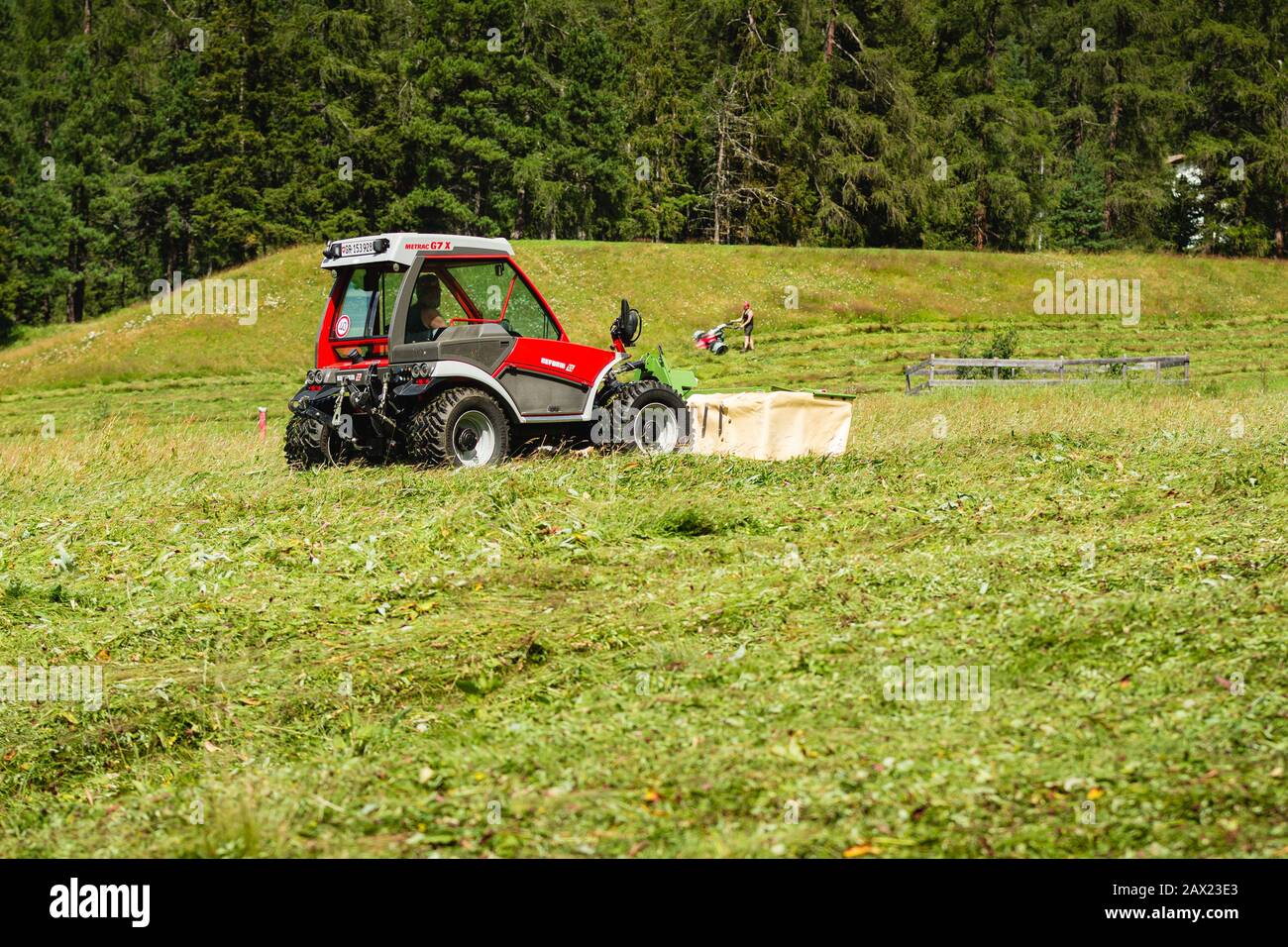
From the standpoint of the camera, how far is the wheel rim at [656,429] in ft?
46.9

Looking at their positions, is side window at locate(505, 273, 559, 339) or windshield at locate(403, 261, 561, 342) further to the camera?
side window at locate(505, 273, 559, 339)

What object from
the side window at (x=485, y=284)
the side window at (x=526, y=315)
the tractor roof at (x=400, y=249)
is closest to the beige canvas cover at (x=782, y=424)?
the side window at (x=526, y=315)

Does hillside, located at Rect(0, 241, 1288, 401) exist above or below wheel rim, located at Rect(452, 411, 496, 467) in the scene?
above

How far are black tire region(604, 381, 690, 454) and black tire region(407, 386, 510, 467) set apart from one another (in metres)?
1.33

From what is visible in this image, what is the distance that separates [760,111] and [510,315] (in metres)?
49.4

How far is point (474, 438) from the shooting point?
13219 mm

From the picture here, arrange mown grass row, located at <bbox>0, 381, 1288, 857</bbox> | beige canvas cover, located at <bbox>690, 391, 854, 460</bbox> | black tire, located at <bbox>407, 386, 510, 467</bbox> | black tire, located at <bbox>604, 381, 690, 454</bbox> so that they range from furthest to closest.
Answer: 1. black tire, located at <bbox>604, 381, 690, 454</bbox>
2. beige canvas cover, located at <bbox>690, 391, 854, 460</bbox>
3. black tire, located at <bbox>407, 386, 510, 467</bbox>
4. mown grass row, located at <bbox>0, 381, 1288, 857</bbox>

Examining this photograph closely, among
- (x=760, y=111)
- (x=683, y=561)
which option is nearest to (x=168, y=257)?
(x=760, y=111)

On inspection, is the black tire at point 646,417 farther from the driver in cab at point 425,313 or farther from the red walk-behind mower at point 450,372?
the driver in cab at point 425,313

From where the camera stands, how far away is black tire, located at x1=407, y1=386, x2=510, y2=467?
12.6 metres

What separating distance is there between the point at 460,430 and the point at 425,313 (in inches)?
53.4

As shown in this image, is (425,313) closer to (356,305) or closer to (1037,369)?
(356,305)

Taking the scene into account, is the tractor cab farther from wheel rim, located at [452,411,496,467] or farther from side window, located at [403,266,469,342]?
wheel rim, located at [452,411,496,467]

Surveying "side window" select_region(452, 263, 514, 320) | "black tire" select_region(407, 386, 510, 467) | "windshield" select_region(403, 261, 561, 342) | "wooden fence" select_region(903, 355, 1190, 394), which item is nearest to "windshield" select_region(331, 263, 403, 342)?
"windshield" select_region(403, 261, 561, 342)
